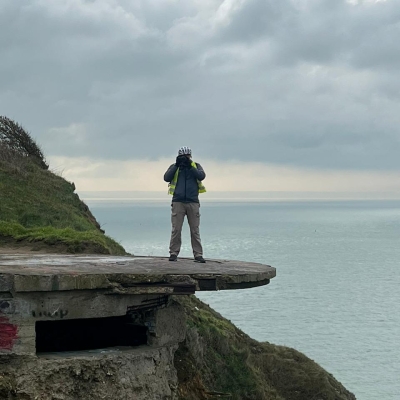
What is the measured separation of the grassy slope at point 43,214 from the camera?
618 inches

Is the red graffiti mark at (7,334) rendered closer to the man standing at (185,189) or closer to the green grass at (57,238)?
the man standing at (185,189)

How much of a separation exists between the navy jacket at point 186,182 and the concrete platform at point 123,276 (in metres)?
1.03

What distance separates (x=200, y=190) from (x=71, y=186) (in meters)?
14.9

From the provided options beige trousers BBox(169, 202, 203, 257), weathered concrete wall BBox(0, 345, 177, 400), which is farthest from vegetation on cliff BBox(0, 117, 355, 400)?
beige trousers BBox(169, 202, 203, 257)

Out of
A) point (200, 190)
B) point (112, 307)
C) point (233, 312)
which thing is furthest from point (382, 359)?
point (112, 307)

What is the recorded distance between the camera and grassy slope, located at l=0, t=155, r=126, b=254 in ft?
51.5

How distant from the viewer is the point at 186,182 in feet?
36.1

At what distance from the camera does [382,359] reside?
85.7ft

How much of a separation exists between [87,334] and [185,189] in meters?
2.66

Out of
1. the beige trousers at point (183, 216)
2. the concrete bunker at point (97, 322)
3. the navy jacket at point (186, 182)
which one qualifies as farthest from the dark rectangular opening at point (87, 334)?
the navy jacket at point (186, 182)

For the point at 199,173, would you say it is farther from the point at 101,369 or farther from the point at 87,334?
the point at 101,369

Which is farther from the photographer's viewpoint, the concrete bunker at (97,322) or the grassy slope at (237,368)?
the grassy slope at (237,368)

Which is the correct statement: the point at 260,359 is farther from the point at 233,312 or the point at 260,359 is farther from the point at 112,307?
the point at 233,312

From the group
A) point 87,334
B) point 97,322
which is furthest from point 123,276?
point 87,334
